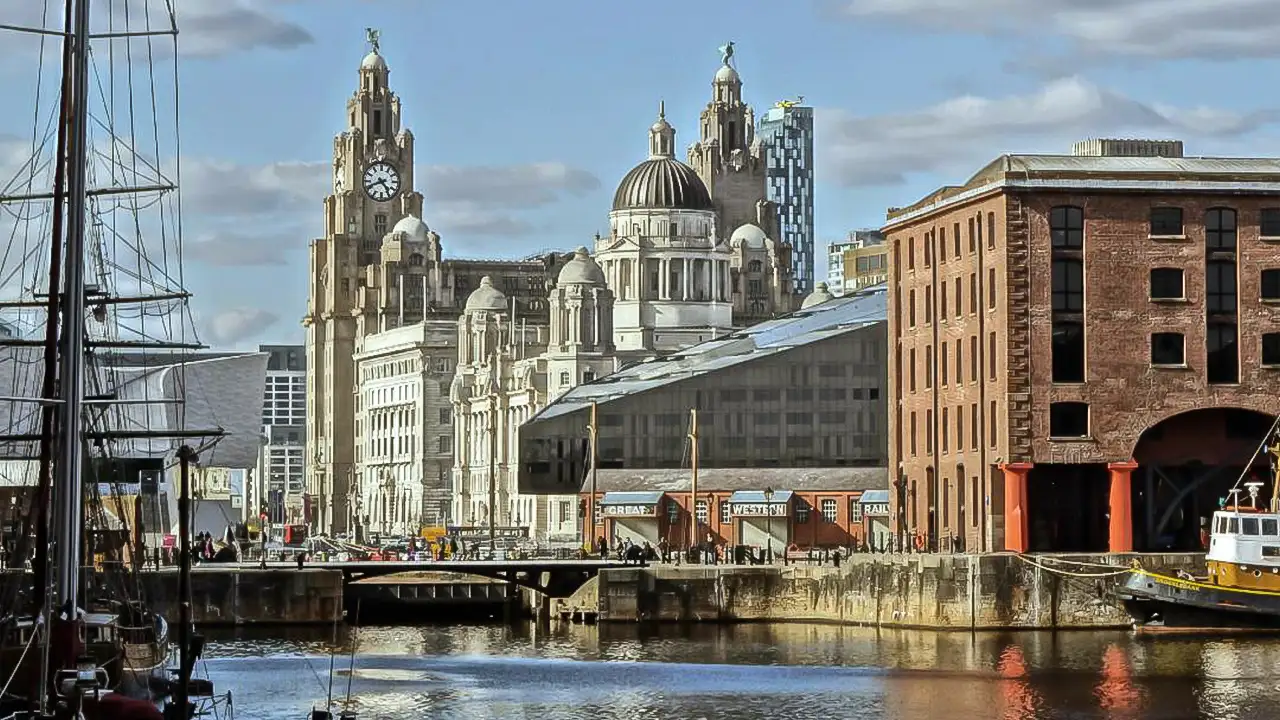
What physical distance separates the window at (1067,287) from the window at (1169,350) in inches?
130

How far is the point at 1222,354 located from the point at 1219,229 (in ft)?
16.6

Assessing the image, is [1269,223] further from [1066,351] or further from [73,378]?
[73,378]

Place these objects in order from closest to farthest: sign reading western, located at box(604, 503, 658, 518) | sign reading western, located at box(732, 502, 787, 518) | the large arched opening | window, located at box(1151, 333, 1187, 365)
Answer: window, located at box(1151, 333, 1187, 365) → the large arched opening → sign reading western, located at box(732, 502, 787, 518) → sign reading western, located at box(604, 503, 658, 518)

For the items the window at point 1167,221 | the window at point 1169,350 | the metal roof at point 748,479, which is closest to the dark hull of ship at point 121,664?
the window at point 1169,350

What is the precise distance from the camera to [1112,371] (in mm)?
123375

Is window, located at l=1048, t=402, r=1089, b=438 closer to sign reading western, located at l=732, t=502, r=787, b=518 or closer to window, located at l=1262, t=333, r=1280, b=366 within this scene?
window, located at l=1262, t=333, r=1280, b=366

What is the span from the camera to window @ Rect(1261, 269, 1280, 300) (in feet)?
407

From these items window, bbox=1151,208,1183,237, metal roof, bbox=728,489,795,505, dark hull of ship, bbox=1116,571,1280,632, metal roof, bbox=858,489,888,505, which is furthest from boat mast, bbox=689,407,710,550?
dark hull of ship, bbox=1116,571,1280,632

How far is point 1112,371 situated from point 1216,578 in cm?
1371

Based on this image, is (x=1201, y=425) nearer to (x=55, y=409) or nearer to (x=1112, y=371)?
(x=1112, y=371)

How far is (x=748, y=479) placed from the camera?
185m

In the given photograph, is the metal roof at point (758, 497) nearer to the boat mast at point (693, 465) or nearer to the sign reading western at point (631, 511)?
the boat mast at point (693, 465)

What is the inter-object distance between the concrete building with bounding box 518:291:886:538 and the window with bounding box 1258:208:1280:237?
191ft

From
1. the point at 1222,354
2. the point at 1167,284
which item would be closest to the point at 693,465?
the point at 1167,284
